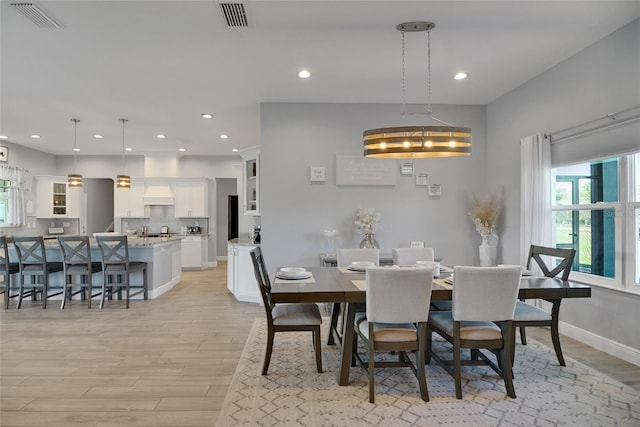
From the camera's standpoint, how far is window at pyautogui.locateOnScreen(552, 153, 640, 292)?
3408 mm

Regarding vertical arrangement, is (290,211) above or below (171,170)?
below

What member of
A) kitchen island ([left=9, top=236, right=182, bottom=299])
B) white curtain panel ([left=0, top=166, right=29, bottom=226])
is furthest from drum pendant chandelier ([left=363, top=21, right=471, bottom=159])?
white curtain panel ([left=0, top=166, right=29, bottom=226])

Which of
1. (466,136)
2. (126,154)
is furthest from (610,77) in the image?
(126,154)

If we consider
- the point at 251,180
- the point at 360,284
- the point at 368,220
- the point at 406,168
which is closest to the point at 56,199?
the point at 251,180

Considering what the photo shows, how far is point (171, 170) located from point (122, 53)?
610 cm

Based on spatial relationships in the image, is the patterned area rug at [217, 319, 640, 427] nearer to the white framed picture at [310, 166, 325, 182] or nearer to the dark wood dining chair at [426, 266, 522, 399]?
the dark wood dining chair at [426, 266, 522, 399]

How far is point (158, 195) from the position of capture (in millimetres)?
9516

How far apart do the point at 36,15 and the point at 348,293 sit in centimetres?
317

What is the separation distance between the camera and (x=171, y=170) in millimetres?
9625

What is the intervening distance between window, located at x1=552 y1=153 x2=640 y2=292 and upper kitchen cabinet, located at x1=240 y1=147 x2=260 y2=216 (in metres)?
4.02

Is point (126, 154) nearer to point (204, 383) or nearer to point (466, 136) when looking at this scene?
point (204, 383)

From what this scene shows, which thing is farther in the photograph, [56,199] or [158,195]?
[158,195]

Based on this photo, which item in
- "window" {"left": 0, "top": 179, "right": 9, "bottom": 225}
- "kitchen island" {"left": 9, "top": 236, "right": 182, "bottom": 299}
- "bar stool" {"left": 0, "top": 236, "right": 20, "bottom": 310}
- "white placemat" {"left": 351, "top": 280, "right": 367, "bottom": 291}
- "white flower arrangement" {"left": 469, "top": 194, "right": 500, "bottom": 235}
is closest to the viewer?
"white placemat" {"left": 351, "top": 280, "right": 367, "bottom": 291}

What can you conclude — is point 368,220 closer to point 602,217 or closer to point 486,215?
point 486,215
